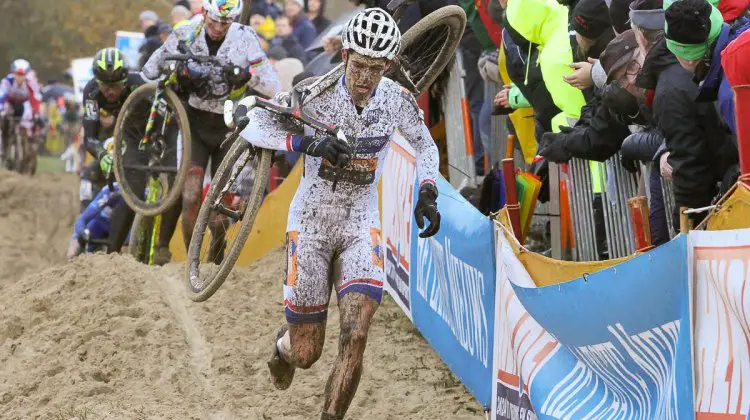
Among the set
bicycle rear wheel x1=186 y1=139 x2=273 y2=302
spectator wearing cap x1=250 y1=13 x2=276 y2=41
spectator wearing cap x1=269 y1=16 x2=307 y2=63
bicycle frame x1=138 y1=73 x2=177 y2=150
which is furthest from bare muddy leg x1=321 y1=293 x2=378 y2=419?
spectator wearing cap x1=250 y1=13 x2=276 y2=41

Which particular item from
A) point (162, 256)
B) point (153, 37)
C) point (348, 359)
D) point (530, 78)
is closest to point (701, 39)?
point (348, 359)

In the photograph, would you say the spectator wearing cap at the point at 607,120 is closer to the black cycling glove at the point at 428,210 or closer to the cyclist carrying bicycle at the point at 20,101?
the black cycling glove at the point at 428,210

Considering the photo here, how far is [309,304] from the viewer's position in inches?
297

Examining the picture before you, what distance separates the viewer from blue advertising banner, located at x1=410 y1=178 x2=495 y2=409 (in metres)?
7.75

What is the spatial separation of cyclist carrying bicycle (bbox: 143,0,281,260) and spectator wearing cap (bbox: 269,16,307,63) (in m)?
5.46

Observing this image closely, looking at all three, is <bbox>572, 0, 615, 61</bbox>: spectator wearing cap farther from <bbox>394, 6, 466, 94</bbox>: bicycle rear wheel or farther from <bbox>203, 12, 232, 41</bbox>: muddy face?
<bbox>203, 12, 232, 41</bbox>: muddy face

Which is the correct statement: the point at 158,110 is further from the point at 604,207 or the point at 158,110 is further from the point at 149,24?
the point at 149,24

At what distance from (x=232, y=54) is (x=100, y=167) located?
2.49 metres

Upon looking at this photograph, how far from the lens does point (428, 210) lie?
24.1 feet

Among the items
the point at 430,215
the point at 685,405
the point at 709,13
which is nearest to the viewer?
the point at 685,405

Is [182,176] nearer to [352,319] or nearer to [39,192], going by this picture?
[352,319]

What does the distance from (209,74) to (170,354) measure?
287cm

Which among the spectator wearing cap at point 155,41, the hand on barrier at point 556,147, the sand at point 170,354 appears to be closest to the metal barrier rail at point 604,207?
the hand on barrier at point 556,147

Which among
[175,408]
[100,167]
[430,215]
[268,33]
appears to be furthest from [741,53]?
[268,33]
